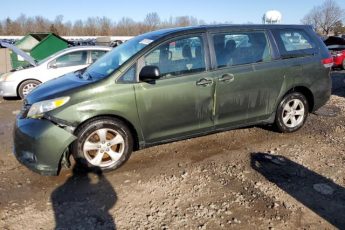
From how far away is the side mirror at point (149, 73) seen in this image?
414 cm

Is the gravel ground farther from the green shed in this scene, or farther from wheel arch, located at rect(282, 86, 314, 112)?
the green shed

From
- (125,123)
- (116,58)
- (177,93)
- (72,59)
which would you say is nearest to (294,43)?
(177,93)

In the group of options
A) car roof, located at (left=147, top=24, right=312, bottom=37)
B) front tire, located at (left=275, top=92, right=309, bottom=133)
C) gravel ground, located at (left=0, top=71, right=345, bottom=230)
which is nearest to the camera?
gravel ground, located at (left=0, top=71, right=345, bottom=230)

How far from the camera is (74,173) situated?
4.27 m

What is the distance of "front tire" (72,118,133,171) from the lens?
162 inches

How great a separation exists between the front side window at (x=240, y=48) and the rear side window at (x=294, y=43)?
264mm

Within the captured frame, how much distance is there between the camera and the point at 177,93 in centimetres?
443

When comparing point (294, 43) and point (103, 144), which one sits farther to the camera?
point (294, 43)

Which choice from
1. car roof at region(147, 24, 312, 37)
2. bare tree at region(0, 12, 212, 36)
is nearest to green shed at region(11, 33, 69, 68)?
car roof at region(147, 24, 312, 37)

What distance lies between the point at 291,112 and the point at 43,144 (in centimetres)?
372

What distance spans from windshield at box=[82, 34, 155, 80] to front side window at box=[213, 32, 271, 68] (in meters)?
0.94

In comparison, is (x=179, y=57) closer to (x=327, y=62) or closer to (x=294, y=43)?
(x=294, y=43)

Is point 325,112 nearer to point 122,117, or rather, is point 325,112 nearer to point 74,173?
point 122,117

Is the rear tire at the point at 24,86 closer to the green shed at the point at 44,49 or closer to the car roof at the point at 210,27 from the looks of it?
the green shed at the point at 44,49
